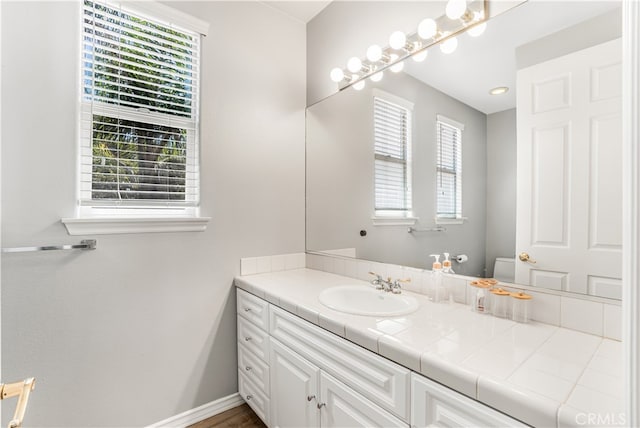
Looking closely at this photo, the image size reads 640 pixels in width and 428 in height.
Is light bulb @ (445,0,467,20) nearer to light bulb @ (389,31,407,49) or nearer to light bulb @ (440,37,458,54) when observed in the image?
light bulb @ (440,37,458,54)

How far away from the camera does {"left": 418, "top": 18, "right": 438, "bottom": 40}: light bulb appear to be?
1.41 meters

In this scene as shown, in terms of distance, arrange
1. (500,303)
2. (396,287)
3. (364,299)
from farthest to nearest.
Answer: (364,299), (396,287), (500,303)

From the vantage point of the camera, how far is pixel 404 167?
167cm

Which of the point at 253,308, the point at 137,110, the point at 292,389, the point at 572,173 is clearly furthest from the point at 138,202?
the point at 572,173

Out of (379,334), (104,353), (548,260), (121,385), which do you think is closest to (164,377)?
(121,385)

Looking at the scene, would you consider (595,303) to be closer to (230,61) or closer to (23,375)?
(230,61)

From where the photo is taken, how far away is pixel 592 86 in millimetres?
994

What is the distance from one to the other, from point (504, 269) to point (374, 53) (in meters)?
1.33

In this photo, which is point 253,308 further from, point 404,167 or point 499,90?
point 499,90

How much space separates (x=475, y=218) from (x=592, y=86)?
0.61m

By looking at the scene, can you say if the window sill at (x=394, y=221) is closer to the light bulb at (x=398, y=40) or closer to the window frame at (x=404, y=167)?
the window frame at (x=404, y=167)

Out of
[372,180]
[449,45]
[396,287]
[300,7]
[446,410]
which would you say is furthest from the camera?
[300,7]

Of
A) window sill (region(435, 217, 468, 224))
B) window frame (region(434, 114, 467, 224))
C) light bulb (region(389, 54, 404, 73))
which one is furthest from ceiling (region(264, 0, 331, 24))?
window sill (region(435, 217, 468, 224))

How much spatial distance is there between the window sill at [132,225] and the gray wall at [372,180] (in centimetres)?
83
